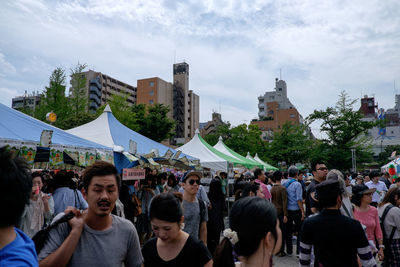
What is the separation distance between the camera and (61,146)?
537 cm

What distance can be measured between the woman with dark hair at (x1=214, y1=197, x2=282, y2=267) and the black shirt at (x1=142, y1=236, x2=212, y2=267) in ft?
2.03

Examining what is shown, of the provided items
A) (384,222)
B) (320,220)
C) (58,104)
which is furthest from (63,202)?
(58,104)

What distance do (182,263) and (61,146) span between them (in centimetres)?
410

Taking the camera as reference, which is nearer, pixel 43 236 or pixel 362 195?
pixel 43 236

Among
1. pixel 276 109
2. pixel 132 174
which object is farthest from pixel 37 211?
pixel 276 109

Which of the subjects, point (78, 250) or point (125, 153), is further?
point (125, 153)

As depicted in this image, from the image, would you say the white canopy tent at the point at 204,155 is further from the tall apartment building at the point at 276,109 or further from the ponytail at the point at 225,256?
the tall apartment building at the point at 276,109

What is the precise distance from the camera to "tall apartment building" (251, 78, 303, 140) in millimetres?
77188

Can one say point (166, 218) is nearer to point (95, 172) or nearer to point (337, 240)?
point (95, 172)

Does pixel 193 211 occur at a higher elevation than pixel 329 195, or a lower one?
lower

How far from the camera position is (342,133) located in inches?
1081

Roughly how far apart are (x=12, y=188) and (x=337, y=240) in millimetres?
2548

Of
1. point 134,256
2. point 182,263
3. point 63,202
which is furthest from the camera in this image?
point 63,202

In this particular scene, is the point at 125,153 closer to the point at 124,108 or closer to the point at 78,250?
the point at 78,250
